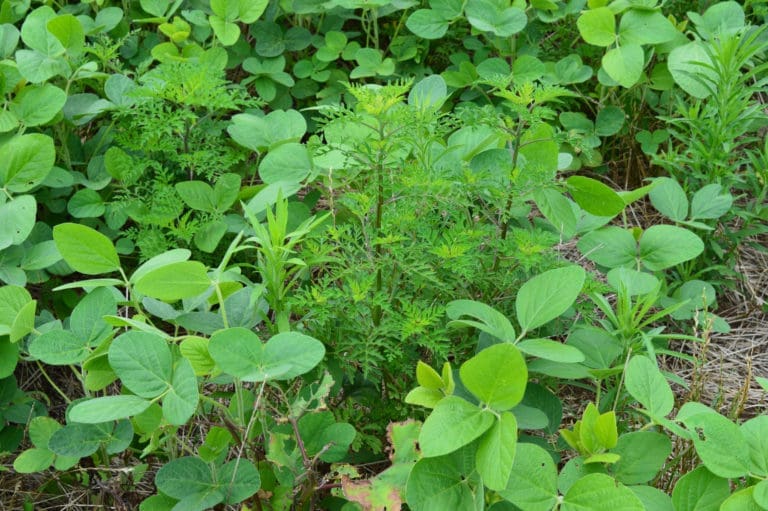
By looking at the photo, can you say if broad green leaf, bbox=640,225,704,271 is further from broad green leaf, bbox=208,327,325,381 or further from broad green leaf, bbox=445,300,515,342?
broad green leaf, bbox=208,327,325,381

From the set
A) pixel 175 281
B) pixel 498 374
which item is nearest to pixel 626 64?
pixel 498 374

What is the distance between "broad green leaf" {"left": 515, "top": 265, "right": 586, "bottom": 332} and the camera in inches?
53.0

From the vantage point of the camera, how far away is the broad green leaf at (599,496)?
3.84 ft

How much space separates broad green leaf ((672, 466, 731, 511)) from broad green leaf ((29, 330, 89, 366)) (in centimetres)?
97

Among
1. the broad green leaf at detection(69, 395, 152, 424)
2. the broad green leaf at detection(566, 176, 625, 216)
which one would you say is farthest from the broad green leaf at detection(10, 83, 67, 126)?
the broad green leaf at detection(566, 176, 625, 216)

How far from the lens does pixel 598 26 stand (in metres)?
2.33

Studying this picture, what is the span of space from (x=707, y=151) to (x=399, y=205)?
3.25ft

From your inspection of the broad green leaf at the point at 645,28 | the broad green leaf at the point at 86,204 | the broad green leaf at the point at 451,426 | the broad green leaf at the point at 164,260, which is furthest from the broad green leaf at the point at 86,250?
the broad green leaf at the point at 645,28

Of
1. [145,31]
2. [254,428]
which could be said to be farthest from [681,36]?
[254,428]

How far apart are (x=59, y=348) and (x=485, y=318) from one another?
0.71m

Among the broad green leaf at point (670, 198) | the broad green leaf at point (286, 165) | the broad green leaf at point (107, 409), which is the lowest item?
the broad green leaf at point (670, 198)

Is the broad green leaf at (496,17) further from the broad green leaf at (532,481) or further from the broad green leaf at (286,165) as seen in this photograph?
the broad green leaf at (532,481)

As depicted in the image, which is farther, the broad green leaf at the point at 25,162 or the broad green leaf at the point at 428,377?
the broad green leaf at the point at 25,162

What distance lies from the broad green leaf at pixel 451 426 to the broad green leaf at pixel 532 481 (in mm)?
96
